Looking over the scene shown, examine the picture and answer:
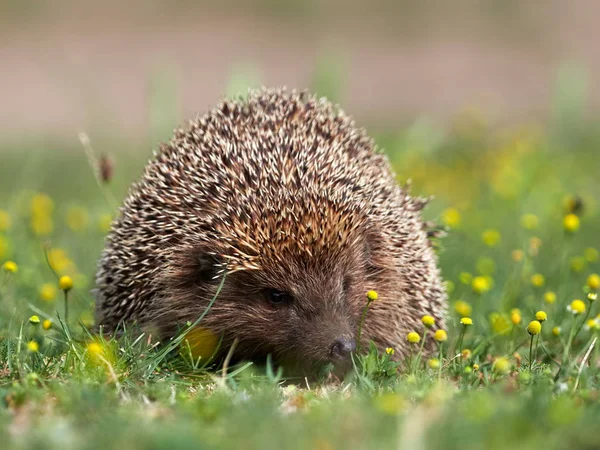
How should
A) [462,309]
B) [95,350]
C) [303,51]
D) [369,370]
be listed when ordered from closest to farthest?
[95,350] < [369,370] < [462,309] < [303,51]

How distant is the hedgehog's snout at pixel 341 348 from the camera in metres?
5.16

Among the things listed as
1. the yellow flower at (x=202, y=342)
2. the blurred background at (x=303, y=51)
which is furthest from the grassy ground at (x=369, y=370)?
the blurred background at (x=303, y=51)

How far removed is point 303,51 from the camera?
22047mm

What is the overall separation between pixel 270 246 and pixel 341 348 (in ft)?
2.48

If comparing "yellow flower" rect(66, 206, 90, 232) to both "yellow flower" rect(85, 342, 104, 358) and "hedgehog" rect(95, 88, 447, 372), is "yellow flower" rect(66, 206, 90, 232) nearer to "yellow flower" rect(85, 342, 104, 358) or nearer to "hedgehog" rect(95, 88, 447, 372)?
"hedgehog" rect(95, 88, 447, 372)

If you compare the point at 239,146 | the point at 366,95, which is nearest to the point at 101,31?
the point at 366,95

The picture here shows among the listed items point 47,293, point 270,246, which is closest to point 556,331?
point 270,246

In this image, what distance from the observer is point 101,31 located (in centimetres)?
2239

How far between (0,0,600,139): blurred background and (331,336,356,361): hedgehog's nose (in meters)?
11.0

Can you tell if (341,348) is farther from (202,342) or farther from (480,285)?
(480,285)

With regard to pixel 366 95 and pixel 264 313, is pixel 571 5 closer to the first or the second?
pixel 366 95

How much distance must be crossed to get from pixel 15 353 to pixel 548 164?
26.2 feet

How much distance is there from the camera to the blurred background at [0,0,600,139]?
18625mm

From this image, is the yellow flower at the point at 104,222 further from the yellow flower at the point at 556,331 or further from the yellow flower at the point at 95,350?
the yellow flower at the point at 556,331
